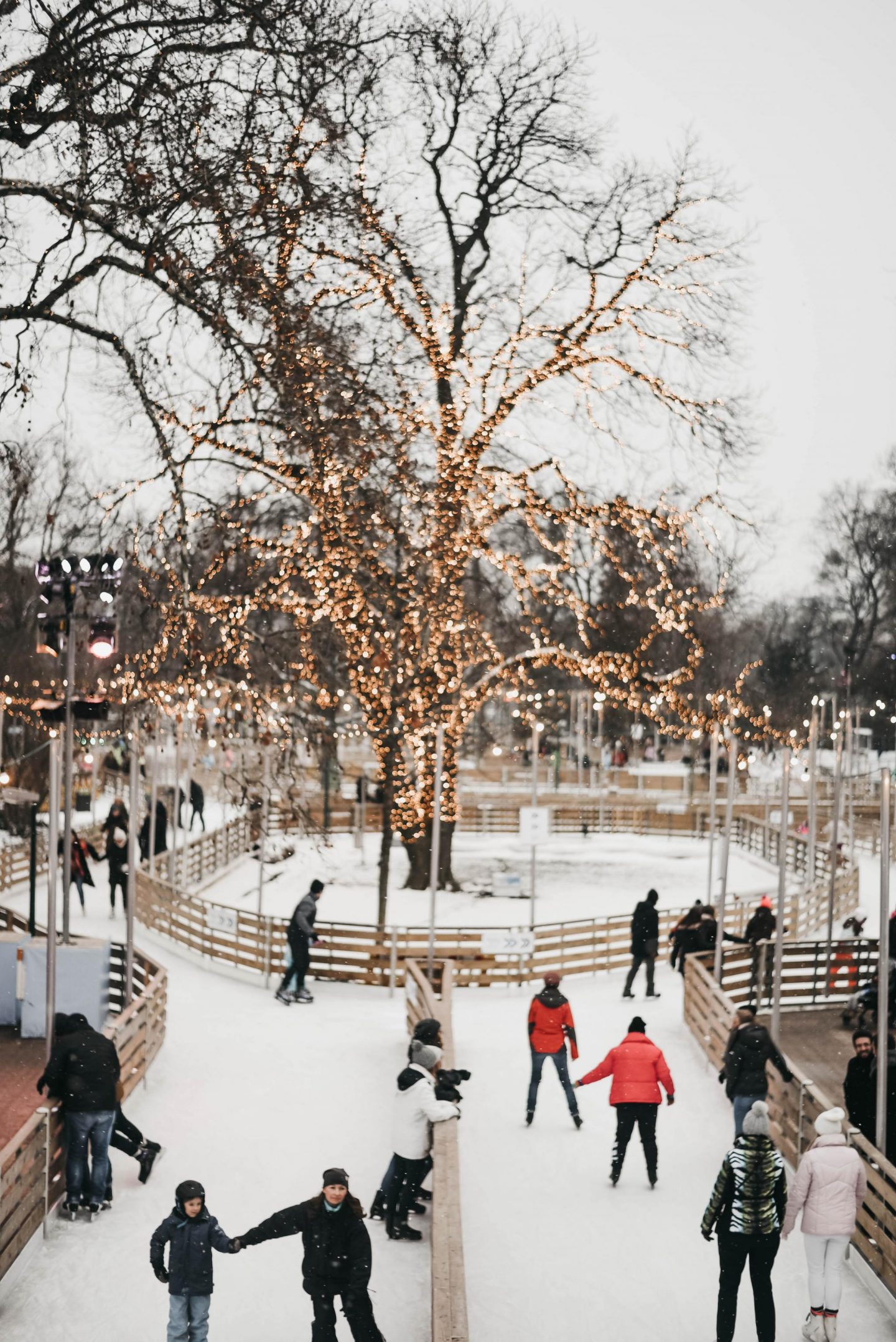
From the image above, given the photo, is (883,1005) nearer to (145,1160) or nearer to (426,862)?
(145,1160)

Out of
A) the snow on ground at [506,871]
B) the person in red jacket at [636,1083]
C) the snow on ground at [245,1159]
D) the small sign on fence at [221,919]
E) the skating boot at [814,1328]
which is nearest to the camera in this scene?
the skating boot at [814,1328]

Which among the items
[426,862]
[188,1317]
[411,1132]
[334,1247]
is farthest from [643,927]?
[334,1247]

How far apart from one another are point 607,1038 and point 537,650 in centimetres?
1049

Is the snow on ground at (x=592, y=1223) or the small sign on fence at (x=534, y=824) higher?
the small sign on fence at (x=534, y=824)

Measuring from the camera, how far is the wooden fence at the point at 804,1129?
8742 mm

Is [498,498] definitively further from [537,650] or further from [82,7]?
[82,7]

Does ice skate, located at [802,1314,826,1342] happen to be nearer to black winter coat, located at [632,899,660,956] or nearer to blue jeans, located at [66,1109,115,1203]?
blue jeans, located at [66,1109,115,1203]

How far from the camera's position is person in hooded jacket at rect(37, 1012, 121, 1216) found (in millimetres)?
9516

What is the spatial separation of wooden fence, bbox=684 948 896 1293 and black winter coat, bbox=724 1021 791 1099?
0.78 ft

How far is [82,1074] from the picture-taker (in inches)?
376

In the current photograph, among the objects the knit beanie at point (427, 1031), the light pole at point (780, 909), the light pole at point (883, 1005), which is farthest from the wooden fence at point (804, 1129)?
the knit beanie at point (427, 1031)

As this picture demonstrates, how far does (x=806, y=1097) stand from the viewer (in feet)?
34.9

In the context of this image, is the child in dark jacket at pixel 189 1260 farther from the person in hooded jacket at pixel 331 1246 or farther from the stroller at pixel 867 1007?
the stroller at pixel 867 1007

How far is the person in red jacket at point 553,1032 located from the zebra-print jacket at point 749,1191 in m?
4.37
